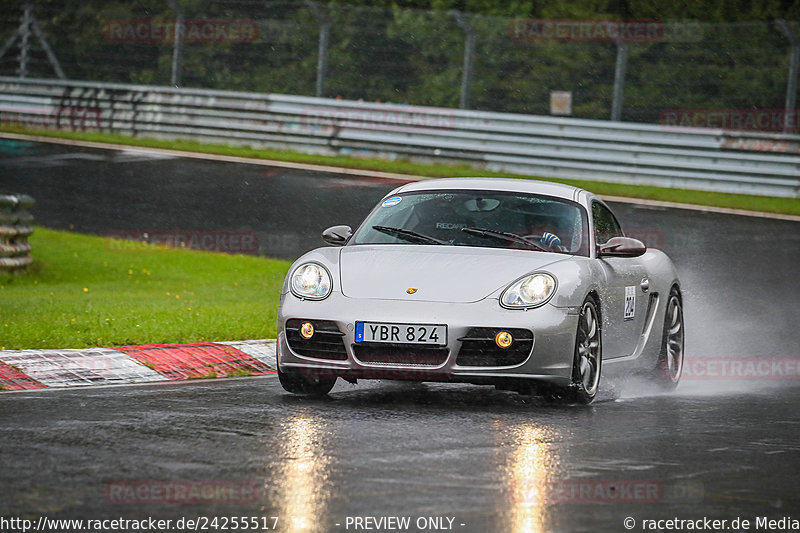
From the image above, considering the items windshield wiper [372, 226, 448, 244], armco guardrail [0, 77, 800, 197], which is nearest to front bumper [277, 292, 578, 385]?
windshield wiper [372, 226, 448, 244]

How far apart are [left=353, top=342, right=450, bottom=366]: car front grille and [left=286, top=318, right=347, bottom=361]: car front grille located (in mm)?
148

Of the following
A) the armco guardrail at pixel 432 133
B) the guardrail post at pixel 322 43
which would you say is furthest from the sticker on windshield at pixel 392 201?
the guardrail post at pixel 322 43

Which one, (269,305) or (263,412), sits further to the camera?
(269,305)

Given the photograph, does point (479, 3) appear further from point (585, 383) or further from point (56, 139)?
point (585, 383)

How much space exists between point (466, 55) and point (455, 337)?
56.2 ft

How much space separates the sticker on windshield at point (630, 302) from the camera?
31.5 ft

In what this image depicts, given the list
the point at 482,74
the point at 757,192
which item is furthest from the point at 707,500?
the point at 482,74

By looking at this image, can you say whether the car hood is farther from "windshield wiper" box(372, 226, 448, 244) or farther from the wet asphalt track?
the wet asphalt track

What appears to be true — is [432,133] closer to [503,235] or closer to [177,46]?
[177,46]

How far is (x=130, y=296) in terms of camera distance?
1384 cm

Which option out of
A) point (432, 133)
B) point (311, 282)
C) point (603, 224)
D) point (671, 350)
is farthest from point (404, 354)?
point (432, 133)

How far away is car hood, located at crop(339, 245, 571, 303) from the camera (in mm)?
8328

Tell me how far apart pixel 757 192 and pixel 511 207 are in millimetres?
13792

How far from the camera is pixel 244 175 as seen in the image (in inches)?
934
